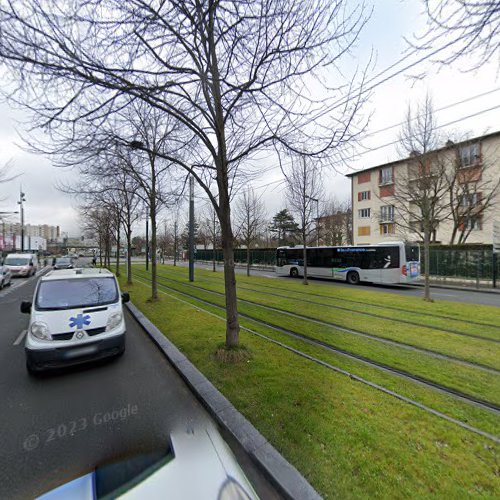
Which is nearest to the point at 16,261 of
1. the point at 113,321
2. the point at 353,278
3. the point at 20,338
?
the point at 20,338

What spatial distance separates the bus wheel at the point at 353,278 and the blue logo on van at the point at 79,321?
666 inches

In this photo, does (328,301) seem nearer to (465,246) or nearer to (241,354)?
(241,354)

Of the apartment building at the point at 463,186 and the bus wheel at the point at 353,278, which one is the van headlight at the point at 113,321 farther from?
the bus wheel at the point at 353,278

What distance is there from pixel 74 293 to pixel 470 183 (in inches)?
1144

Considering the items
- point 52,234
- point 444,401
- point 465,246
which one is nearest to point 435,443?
point 444,401

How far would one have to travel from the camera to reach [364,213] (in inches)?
1417

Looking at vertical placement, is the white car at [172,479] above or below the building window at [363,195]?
below

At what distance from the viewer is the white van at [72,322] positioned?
3912 mm

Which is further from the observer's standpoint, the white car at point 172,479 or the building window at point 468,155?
the building window at point 468,155

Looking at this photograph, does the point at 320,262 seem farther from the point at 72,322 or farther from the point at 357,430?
the point at 72,322

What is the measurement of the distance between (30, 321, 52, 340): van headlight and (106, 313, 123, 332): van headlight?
2.65 feet

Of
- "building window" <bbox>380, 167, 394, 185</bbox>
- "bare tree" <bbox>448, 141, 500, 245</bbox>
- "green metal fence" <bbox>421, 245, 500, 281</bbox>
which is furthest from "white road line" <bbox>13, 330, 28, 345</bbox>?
"building window" <bbox>380, 167, 394, 185</bbox>

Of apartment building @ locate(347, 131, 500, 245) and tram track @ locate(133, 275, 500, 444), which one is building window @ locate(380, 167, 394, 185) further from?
tram track @ locate(133, 275, 500, 444)

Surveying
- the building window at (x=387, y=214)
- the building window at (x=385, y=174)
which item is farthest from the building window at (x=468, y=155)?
the building window at (x=385, y=174)
